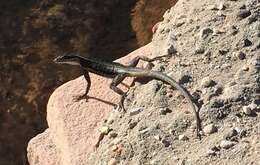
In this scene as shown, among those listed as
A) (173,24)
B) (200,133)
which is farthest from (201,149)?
(173,24)

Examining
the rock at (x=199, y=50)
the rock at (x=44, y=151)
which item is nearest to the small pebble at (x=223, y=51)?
the rock at (x=199, y=50)

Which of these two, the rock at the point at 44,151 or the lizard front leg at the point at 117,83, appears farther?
the rock at the point at 44,151

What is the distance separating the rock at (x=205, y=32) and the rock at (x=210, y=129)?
803 millimetres

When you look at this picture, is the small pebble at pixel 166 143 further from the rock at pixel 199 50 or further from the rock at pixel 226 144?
the rock at pixel 199 50

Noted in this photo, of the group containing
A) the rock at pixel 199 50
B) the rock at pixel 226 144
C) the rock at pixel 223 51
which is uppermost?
the rock at pixel 199 50

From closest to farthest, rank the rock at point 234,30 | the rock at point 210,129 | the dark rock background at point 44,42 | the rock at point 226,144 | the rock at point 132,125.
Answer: the rock at point 226,144, the rock at point 210,129, the rock at point 132,125, the rock at point 234,30, the dark rock background at point 44,42

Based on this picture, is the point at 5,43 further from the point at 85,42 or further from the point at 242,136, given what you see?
the point at 242,136

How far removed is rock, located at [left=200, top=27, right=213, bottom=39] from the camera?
4828 millimetres

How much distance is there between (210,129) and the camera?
13.8 feet

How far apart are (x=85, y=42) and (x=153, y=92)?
2.32 m

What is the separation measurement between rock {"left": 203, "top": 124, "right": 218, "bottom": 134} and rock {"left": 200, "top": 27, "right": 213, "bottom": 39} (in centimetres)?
80

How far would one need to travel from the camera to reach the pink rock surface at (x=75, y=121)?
462cm

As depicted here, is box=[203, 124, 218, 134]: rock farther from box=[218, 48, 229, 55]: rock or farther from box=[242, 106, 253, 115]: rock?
box=[218, 48, 229, 55]: rock

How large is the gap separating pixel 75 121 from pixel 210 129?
1.01m
